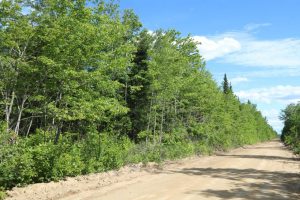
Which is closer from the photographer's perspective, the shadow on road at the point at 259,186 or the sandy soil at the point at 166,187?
the sandy soil at the point at 166,187

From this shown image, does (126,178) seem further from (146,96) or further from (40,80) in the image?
(146,96)

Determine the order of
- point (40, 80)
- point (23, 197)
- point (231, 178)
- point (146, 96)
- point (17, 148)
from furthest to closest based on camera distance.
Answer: point (146, 96) < point (231, 178) < point (40, 80) < point (17, 148) < point (23, 197)

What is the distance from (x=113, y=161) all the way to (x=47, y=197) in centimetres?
629

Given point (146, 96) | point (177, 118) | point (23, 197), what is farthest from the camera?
point (177, 118)

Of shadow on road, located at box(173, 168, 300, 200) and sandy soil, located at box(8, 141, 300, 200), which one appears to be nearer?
sandy soil, located at box(8, 141, 300, 200)

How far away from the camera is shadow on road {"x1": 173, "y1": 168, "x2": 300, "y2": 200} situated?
40.7 ft

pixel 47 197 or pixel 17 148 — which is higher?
pixel 17 148

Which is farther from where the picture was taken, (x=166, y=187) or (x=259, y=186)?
(x=259, y=186)

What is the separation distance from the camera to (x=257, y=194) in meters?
12.7

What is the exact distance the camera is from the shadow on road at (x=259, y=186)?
12.4 m

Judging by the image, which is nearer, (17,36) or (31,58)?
(17,36)

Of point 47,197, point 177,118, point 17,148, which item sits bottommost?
point 47,197

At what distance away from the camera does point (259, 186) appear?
1461 cm

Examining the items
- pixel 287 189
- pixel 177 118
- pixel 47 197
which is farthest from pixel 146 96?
pixel 47 197
